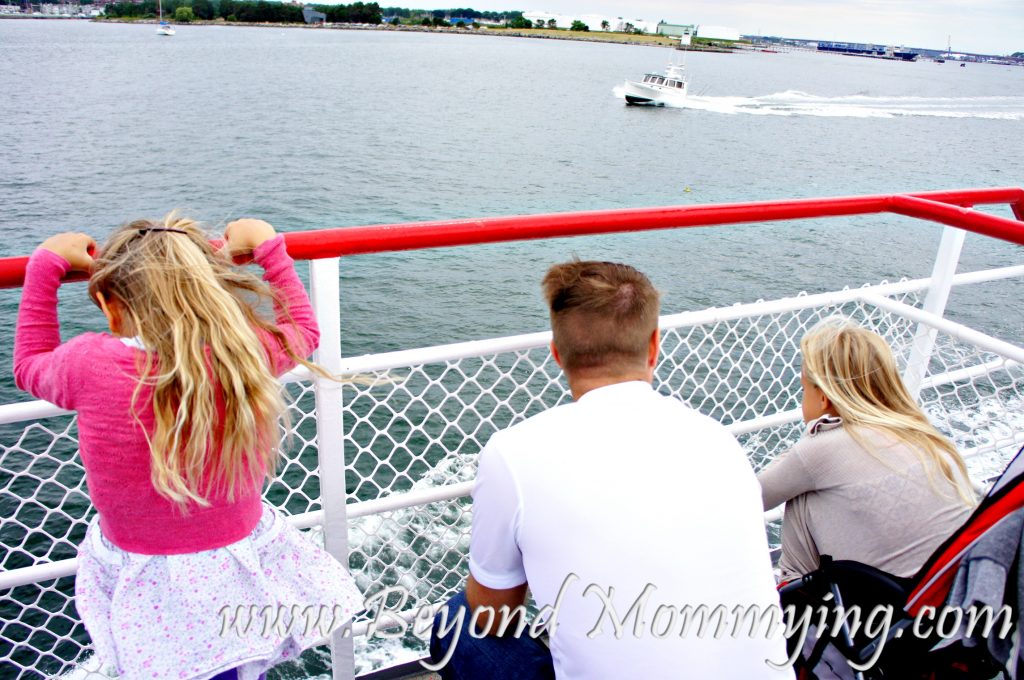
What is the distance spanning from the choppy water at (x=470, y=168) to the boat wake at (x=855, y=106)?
0.28 metres

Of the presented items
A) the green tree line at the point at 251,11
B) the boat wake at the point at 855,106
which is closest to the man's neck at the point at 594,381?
the boat wake at the point at 855,106

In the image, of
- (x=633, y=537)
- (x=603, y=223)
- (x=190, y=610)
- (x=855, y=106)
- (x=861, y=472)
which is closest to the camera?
(x=633, y=537)

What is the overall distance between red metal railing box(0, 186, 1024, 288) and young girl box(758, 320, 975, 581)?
0.39m

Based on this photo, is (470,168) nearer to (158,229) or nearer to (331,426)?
(331,426)

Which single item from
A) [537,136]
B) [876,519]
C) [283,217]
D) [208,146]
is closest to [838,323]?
[876,519]

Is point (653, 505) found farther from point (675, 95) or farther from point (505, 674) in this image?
point (675, 95)

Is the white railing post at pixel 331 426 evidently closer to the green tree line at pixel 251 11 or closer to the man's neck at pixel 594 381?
the man's neck at pixel 594 381

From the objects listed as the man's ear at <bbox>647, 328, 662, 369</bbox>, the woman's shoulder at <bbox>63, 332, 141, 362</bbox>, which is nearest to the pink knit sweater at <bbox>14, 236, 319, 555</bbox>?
the woman's shoulder at <bbox>63, 332, 141, 362</bbox>

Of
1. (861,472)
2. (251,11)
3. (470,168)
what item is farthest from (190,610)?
(251,11)

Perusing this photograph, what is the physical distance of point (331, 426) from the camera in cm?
160

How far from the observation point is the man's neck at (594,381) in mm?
1153

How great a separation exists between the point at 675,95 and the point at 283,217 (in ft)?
101

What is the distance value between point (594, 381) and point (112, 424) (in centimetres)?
74

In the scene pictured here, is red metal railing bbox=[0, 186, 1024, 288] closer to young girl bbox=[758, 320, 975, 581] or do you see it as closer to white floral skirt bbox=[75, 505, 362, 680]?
young girl bbox=[758, 320, 975, 581]
